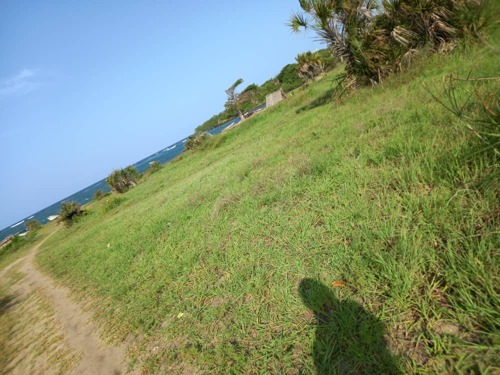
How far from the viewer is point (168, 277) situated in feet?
12.1

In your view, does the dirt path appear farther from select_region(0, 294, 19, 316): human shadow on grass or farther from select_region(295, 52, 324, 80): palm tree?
select_region(295, 52, 324, 80): palm tree

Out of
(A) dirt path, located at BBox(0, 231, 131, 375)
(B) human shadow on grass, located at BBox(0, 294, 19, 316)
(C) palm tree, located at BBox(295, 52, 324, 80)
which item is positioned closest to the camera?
(A) dirt path, located at BBox(0, 231, 131, 375)

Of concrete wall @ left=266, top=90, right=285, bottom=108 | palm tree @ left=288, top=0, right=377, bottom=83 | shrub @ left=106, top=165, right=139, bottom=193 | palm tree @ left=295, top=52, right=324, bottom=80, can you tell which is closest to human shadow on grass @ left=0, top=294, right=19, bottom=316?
palm tree @ left=288, top=0, right=377, bottom=83

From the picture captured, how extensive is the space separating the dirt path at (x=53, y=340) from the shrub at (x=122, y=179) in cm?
2137

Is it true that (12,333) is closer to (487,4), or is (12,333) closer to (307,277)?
(307,277)

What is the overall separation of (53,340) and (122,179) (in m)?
25.5

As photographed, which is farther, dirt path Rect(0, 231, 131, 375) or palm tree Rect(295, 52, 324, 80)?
palm tree Rect(295, 52, 324, 80)

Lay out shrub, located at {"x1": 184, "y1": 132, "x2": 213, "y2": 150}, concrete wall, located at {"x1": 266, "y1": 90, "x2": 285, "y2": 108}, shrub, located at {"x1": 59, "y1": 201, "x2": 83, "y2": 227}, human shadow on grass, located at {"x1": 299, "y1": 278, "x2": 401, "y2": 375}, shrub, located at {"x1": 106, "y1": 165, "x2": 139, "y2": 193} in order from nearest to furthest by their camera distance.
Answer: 1. human shadow on grass, located at {"x1": 299, "y1": 278, "x2": 401, "y2": 375}
2. shrub, located at {"x1": 59, "y1": 201, "x2": 83, "y2": 227}
3. shrub, located at {"x1": 184, "y1": 132, "x2": 213, "y2": 150}
4. shrub, located at {"x1": 106, "y1": 165, "x2": 139, "y2": 193}
5. concrete wall, located at {"x1": 266, "y1": 90, "x2": 285, "y2": 108}

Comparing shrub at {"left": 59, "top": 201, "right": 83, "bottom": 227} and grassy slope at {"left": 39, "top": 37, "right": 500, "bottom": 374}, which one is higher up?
shrub at {"left": 59, "top": 201, "right": 83, "bottom": 227}

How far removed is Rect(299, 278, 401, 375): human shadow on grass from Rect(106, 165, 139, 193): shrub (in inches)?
1126

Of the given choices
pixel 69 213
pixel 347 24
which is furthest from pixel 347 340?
pixel 69 213

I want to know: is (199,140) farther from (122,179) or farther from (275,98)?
(275,98)

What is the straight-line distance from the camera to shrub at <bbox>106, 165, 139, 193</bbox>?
2655 centimetres

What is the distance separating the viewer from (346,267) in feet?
6.98
